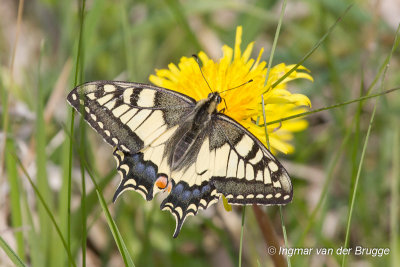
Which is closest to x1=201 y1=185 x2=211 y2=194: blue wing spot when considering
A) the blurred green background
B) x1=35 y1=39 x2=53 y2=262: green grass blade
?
the blurred green background

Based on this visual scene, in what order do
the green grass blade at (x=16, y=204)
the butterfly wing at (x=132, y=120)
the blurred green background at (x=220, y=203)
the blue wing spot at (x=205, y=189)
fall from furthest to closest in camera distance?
the blurred green background at (x=220, y=203), the green grass blade at (x=16, y=204), the butterfly wing at (x=132, y=120), the blue wing spot at (x=205, y=189)

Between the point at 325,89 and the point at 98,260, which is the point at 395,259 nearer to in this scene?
the point at 325,89

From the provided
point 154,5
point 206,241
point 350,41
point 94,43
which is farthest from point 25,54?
point 350,41

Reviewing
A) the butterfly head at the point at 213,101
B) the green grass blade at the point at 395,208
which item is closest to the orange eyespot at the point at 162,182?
the butterfly head at the point at 213,101

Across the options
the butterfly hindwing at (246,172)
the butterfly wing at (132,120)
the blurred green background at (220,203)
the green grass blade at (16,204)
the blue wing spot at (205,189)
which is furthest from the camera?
the blurred green background at (220,203)

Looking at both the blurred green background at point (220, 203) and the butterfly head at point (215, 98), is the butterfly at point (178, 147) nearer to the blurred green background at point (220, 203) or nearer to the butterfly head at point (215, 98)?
the butterfly head at point (215, 98)

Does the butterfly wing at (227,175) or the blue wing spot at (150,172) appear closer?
the butterfly wing at (227,175)

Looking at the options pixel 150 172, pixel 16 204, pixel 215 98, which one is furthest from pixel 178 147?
pixel 16 204
